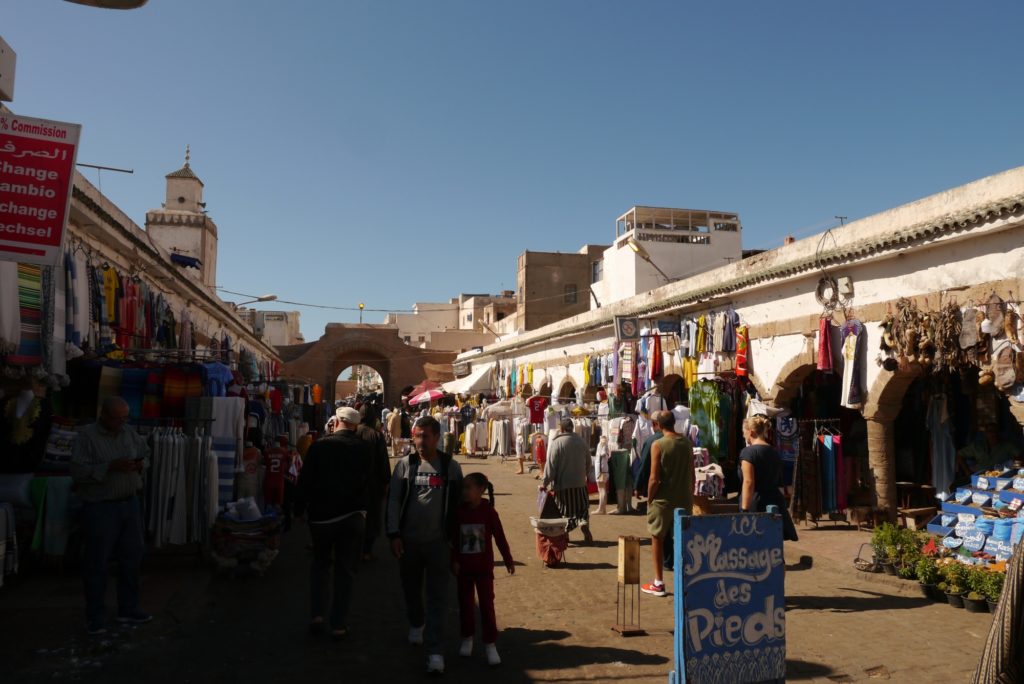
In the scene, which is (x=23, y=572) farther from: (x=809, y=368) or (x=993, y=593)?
(x=809, y=368)

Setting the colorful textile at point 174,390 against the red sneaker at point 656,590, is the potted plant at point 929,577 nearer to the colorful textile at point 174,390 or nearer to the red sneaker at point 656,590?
the red sneaker at point 656,590

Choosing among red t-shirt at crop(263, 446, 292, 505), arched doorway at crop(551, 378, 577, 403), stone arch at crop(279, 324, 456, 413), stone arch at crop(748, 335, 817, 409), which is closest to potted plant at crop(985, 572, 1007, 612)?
stone arch at crop(748, 335, 817, 409)

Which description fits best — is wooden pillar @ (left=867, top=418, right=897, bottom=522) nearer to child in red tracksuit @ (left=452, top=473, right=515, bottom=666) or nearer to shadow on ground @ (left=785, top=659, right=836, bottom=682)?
shadow on ground @ (left=785, top=659, right=836, bottom=682)


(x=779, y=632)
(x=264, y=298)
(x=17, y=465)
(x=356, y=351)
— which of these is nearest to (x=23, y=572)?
(x=17, y=465)

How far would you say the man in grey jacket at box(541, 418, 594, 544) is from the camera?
28.3ft

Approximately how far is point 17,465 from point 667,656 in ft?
20.1

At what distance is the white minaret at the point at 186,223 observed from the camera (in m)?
26.6

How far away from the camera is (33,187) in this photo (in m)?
5.02

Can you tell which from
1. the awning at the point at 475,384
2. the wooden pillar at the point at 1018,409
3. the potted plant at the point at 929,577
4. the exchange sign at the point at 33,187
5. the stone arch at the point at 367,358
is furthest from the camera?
the stone arch at the point at 367,358

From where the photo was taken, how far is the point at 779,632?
405 cm

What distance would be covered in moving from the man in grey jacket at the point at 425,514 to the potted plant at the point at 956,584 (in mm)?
4370

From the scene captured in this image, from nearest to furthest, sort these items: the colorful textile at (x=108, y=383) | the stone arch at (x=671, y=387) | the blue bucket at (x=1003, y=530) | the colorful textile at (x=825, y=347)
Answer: the blue bucket at (x=1003, y=530) < the colorful textile at (x=108, y=383) < the colorful textile at (x=825, y=347) < the stone arch at (x=671, y=387)

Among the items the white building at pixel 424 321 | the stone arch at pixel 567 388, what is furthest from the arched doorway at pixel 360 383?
the stone arch at pixel 567 388

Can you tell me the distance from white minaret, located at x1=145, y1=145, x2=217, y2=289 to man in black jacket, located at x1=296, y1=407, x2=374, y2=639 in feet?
74.0
